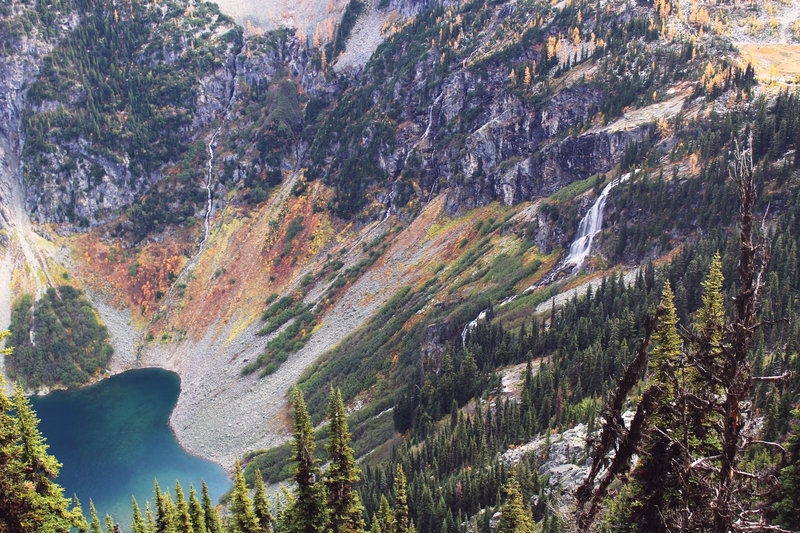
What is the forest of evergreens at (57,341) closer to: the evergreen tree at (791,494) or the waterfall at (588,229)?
the waterfall at (588,229)

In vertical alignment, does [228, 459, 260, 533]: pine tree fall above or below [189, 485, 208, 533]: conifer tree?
above

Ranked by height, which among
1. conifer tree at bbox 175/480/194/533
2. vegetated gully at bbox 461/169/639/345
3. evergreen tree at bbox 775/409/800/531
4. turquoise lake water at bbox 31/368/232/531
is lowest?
turquoise lake water at bbox 31/368/232/531

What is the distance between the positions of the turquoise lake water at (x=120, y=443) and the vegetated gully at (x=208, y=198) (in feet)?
55.5

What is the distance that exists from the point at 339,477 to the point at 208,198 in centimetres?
16731

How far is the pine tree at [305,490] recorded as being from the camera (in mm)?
24797

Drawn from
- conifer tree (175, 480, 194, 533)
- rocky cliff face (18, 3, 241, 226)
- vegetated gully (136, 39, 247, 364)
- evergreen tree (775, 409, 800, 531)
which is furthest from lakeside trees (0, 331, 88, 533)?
rocky cliff face (18, 3, 241, 226)

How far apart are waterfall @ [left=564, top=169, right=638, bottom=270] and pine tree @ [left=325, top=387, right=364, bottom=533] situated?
8897 centimetres

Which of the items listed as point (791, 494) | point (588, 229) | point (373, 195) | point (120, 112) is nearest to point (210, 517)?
point (791, 494)

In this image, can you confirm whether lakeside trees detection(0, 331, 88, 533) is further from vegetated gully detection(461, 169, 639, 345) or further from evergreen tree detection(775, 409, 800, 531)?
vegetated gully detection(461, 169, 639, 345)

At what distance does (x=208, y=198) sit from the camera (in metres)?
180

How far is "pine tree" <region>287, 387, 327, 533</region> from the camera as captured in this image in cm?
2480

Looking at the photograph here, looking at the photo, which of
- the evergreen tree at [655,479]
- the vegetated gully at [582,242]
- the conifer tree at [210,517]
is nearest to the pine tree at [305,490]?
the evergreen tree at [655,479]

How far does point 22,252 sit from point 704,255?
16832 centimetres

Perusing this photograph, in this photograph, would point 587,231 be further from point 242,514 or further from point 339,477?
point 339,477
